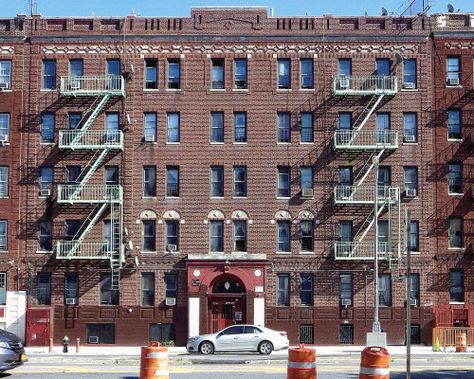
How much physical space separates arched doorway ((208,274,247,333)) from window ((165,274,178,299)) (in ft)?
6.28

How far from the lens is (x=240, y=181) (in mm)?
51406

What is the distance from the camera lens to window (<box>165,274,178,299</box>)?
50.7 m

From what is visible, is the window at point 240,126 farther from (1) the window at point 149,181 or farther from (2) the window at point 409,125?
(2) the window at point 409,125

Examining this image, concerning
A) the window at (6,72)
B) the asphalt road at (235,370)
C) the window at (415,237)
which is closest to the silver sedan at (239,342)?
the asphalt road at (235,370)

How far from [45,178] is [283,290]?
14403 millimetres

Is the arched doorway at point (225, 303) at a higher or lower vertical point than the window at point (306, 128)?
lower

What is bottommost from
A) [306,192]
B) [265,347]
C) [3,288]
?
[265,347]

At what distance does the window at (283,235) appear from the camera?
5097 centimetres

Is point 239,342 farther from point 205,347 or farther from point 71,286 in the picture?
point 71,286

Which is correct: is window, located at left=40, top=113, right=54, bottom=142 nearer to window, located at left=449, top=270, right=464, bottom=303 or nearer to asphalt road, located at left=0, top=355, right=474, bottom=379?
asphalt road, located at left=0, top=355, right=474, bottom=379

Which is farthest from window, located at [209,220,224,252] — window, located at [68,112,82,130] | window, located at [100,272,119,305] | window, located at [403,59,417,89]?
window, located at [403,59,417,89]

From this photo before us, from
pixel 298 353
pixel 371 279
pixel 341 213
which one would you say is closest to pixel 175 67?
pixel 341 213

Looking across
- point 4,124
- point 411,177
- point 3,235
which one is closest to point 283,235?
point 411,177

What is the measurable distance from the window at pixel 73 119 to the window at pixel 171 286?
972 cm
